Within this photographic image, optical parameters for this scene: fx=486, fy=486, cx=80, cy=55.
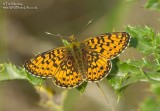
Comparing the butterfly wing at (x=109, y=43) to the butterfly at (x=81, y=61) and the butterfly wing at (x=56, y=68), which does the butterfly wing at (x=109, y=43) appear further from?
the butterfly wing at (x=56, y=68)

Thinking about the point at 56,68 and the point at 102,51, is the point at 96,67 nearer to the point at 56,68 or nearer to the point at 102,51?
the point at 102,51

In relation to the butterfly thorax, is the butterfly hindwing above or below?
below

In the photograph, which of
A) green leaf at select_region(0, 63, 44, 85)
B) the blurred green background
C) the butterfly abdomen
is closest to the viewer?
green leaf at select_region(0, 63, 44, 85)

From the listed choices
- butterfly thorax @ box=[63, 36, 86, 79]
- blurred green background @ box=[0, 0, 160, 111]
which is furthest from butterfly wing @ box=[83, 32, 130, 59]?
blurred green background @ box=[0, 0, 160, 111]

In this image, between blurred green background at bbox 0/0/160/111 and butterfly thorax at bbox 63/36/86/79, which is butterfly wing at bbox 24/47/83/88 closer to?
butterfly thorax at bbox 63/36/86/79

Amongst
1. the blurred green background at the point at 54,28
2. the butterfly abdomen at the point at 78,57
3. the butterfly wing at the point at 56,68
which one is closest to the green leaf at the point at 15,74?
the butterfly wing at the point at 56,68

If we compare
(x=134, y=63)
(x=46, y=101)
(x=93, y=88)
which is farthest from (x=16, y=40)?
(x=134, y=63)
